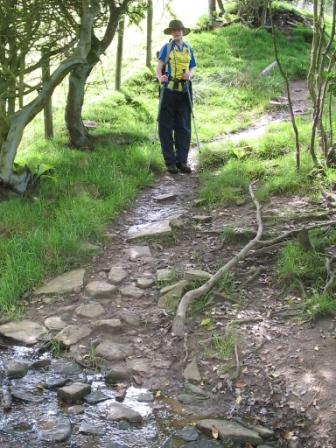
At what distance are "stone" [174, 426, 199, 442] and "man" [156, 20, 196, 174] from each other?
6.17 meters

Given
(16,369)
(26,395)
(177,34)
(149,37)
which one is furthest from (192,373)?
(149,37)

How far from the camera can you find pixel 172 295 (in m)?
5.72

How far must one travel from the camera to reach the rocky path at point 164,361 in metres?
4.02

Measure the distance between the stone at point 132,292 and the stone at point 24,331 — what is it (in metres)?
0.96

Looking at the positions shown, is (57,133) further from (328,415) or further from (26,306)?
(328,415)

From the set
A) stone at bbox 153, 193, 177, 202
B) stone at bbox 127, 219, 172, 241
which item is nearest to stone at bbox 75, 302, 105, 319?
stone at bbox 127, 219, 172, 241

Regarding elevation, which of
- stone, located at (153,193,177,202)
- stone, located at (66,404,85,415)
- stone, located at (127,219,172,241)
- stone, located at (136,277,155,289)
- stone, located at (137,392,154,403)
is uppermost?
stone, located at (153,193,177,202)

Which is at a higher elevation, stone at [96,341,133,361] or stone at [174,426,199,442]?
stone at [96,341,133,361]

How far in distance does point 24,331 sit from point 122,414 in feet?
5.18

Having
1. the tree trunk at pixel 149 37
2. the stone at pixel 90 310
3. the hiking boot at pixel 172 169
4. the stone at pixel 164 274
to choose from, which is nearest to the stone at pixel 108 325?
the stone at pixel 90 310

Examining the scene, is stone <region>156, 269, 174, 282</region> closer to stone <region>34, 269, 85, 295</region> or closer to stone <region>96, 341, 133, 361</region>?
stone <region>34, 269, 85, 295</region>

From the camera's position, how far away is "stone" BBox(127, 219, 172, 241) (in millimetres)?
7184

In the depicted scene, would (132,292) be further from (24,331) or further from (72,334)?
(24,331)

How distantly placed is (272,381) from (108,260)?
2.81 m
